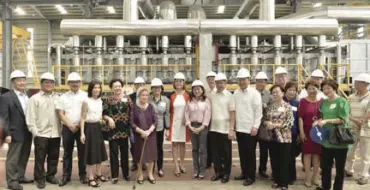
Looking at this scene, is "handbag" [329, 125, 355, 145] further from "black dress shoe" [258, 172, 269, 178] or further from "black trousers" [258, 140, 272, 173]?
"black dress shoe" [258, 172, 269, 178]

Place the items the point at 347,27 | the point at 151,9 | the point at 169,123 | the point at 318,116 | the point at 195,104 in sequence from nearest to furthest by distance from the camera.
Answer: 1. the point at 318,116
2. the point at 195,104
3. the point at 169,123
4. the point at 151,9
5. the point at 347,27

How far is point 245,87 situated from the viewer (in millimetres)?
5883

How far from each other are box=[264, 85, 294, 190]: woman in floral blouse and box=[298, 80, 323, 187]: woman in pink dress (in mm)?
219

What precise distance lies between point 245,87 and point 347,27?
1936 centimetres

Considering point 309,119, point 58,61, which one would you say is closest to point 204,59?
point 309,119

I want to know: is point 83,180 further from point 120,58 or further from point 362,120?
point 120,58

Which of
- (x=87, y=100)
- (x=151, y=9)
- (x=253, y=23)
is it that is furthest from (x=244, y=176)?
(x=151, y=9)

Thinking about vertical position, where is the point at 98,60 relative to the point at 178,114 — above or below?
above

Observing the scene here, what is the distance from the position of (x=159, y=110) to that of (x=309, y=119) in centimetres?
266

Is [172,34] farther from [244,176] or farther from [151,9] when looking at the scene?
[151,9]

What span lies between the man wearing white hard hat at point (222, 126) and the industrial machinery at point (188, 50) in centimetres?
330

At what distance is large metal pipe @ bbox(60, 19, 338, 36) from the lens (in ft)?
31.0

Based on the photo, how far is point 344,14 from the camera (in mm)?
12992

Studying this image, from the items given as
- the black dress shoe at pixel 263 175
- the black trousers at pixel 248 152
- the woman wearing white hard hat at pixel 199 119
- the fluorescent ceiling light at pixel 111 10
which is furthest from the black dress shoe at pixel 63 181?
the fluorescent ceiling light at pixel 111 10
